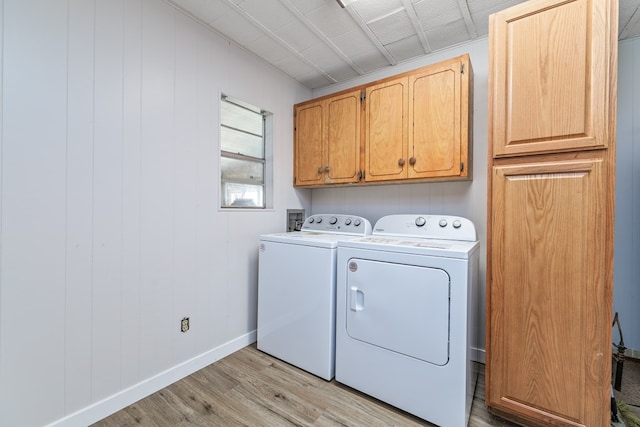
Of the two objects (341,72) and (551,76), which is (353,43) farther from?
(551,76)

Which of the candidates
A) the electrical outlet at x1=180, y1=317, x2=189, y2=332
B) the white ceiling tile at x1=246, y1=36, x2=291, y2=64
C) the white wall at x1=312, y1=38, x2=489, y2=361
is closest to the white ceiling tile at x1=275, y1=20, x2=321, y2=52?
the white ceiling tile at x1=246, y1=36, x2=291, y2=64

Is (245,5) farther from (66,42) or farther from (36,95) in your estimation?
(36,95)

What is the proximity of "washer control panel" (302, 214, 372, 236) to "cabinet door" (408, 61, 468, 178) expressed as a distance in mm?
547

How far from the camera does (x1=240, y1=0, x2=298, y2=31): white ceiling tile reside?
1684 mm

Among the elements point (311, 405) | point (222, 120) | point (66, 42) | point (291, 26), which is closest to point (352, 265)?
point (311, 405)

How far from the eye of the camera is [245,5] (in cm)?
170

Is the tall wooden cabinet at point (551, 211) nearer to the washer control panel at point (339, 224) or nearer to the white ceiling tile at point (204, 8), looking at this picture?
the washer control panel at point (339, 224)

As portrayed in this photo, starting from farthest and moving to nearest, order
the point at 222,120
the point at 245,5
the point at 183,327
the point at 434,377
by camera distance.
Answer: the point at 222,120 < the point at 183,327 < the point at 245,5 < the point at 434,377

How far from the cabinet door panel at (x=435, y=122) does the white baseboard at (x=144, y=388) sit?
191 centimetres

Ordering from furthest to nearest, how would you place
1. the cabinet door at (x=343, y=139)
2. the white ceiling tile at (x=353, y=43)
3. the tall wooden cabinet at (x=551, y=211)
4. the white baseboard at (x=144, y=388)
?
the cabinet door at (x=343, y=139) → the white ceiling tile at (x=353, y=43) → the white baseboard at (x=144, y=388) → the tall wooden cabinet at (x=551, y=211)

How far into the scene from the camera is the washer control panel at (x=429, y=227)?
1.85 m

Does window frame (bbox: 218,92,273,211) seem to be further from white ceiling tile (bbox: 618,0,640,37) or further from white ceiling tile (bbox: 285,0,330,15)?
white ceiling tile (bbox: 618,0,640,37)

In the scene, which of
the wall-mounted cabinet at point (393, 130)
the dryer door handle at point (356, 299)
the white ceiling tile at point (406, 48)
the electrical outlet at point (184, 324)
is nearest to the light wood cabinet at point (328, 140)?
the wall-mounted cabinet at point (393, 130)

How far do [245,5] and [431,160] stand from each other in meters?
1.55
